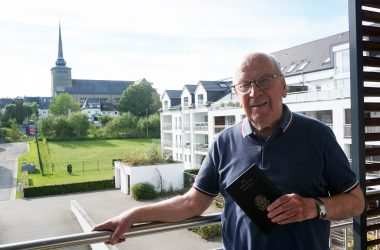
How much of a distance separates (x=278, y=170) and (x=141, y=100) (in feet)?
161

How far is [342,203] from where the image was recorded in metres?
1.28

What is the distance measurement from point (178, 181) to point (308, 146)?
1831cm

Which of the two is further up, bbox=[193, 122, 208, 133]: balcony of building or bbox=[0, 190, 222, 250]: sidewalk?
bbox=[193, 122, 208, 133]: balcony of building

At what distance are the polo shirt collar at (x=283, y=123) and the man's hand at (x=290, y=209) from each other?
0.92 ft

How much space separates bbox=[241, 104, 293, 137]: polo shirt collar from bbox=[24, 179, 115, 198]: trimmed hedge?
21.3 m

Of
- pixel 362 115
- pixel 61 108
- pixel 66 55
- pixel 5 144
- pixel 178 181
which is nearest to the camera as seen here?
pixel 362 115

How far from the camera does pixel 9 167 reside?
34.2 meters

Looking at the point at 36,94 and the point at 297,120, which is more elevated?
the point at 36,94

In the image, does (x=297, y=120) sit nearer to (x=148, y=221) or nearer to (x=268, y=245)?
(x=268, y=245)

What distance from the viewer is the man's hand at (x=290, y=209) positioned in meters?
1.19

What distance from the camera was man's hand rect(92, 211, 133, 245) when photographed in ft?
4.55

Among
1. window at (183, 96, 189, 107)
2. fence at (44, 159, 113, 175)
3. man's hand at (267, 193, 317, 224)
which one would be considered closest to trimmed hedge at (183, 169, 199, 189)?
window at (183, 96, 189, 107)

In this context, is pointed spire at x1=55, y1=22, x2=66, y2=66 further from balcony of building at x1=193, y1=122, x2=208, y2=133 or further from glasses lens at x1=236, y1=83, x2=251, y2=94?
glasses lens at x1=236, y1=83, x2=251, y2=94

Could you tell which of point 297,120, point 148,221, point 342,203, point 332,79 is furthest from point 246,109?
point 332,79
